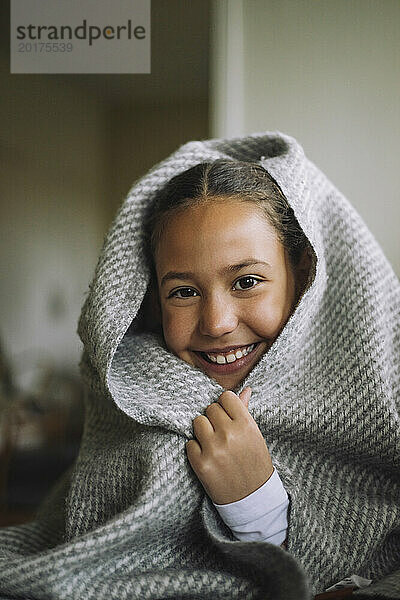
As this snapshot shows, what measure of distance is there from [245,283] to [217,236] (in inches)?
2.8

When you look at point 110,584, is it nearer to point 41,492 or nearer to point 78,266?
point 41,492

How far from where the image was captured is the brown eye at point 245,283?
747 millimetres

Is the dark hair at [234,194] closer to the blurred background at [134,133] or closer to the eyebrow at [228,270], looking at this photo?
the eyebrow at [228,270]

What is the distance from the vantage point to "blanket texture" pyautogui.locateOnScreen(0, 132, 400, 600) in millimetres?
620

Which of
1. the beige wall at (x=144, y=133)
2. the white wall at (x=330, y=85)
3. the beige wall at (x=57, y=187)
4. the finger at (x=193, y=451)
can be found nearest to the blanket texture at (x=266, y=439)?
the finger at (x=193, y=451)

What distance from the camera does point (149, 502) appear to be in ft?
2.10

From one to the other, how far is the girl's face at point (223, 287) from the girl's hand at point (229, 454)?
0.30ft

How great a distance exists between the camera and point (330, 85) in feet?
3.61

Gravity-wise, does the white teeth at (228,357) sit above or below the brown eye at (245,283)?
below

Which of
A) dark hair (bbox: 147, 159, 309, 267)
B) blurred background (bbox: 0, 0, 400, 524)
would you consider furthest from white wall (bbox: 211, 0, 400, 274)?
dark hair (bbox: 147, 159, 309, 267)

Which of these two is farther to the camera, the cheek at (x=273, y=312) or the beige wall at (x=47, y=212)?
the beige wall at (x=47, y=212)

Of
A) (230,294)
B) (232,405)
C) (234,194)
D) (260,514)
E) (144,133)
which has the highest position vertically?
(144,133)

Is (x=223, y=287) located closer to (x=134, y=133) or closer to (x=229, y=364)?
(x=229, y=364)

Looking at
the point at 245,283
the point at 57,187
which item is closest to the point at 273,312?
the point at 245,283
